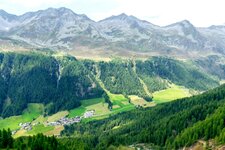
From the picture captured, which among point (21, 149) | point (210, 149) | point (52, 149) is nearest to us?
point (21, 149)

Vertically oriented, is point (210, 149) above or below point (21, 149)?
below

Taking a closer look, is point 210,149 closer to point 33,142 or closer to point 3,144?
point 33,142

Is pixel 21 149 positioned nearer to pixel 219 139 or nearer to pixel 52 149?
pixel 52 149

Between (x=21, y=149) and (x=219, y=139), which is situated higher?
(x=21, y=149)

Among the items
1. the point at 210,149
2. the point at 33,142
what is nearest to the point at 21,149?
the point at 33,142

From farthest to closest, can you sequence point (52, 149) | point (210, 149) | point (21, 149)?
point (210, 149) → point (52, 149) → point (21, 149)

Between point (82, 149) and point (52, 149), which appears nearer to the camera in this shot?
point (52, 149)

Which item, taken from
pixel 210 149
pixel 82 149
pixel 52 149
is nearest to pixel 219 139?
pixel 210 149

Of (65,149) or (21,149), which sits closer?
(21,149)
